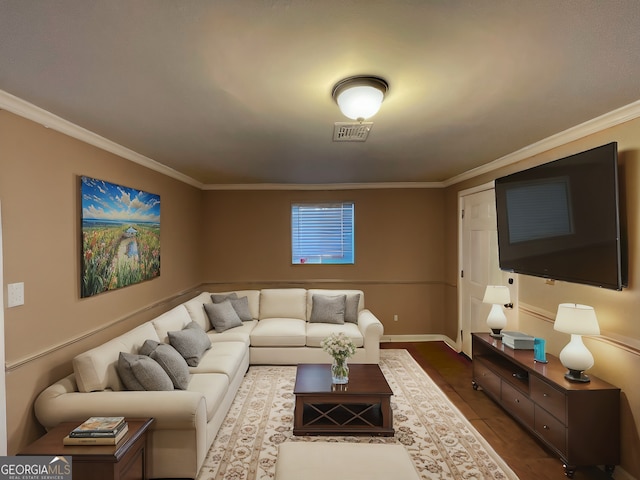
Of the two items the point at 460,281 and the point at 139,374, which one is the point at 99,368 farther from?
the point at 460,281

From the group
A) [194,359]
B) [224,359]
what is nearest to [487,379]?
[224,359]

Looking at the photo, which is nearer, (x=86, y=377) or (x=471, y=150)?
(x=86, y=377)

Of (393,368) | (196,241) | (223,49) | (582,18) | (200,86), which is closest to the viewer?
(582,18)

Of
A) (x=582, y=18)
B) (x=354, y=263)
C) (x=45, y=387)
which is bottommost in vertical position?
(x=45, y=387)

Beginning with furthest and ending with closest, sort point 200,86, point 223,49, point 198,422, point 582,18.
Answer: point 198,422, point 200,86, point 223,49, point 582,18

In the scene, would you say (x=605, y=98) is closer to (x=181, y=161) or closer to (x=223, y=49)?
(x=223, y=49)

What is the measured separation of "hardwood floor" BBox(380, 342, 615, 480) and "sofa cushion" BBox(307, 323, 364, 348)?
945 mm

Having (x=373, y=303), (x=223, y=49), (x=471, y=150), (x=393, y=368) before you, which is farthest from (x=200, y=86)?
(x=373, y=303)

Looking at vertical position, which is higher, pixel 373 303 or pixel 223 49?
pixel 223 49

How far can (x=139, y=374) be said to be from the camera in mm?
2385

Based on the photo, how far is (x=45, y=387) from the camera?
2.33m

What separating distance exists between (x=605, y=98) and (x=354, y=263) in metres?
3.90

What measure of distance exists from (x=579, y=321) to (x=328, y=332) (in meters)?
2.63

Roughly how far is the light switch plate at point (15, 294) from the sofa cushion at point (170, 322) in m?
1.24
